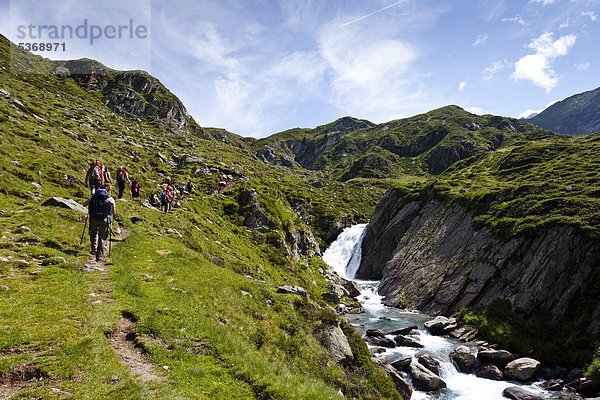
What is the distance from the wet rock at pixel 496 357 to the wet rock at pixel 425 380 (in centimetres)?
703

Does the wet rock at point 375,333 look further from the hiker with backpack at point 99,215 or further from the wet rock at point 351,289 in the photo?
the hiker with backpack at point 99,215

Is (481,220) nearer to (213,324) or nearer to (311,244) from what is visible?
(311,244)

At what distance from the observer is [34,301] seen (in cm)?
959

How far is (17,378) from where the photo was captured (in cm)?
638

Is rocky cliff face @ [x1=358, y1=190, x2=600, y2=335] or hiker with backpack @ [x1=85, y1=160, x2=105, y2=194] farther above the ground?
hiker with backpack @ [x1=85, y1=160, x2=105, y2=194]

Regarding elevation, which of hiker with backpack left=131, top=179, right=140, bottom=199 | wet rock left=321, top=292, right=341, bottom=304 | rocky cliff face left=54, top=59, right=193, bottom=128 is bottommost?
wet rock left=321, top=292, right=341, bottom=304

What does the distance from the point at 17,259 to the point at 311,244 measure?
194 ft

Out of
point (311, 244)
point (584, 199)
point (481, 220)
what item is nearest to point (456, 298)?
point (481, 220)

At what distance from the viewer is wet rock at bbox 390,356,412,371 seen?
2538 centimetres

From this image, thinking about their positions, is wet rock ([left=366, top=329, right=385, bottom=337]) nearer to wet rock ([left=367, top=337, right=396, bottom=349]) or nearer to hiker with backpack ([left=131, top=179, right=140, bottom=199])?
wet rock ([left=367, top=337, right=396, bottom=349])

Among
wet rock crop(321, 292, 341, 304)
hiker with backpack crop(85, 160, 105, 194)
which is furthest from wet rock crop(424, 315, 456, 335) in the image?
hiker with backpack crop(85, 160, 105, 194)

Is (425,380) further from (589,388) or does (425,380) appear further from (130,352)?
(130,352)

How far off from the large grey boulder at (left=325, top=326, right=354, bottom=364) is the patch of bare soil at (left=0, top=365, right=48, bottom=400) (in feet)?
49.3

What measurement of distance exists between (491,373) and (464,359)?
7.26 ft
